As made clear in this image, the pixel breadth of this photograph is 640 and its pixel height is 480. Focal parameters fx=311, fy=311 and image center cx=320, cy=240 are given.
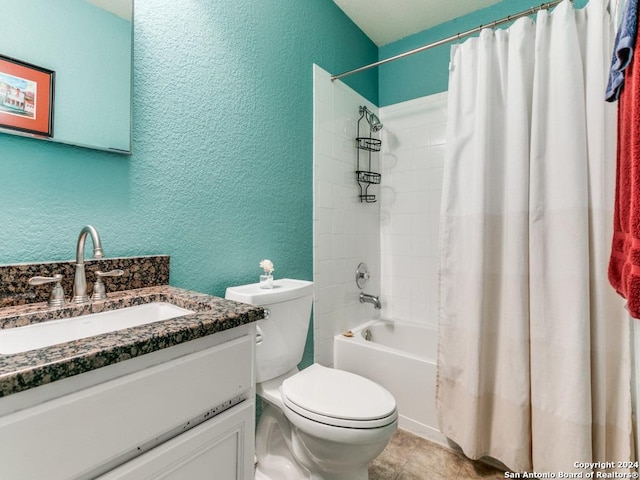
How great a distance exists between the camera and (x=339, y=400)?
114cm

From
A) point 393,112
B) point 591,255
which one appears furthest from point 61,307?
point 393,112

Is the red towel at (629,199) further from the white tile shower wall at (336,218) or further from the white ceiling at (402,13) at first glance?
the white ceiling at (402,13)

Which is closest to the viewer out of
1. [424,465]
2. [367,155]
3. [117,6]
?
[117,6]

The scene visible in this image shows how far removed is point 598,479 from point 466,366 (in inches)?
22.5

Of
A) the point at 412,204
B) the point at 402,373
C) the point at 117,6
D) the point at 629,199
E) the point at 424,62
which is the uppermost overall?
the point at 424,62

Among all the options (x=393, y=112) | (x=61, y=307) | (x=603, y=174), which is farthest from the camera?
(x=393, y=112)

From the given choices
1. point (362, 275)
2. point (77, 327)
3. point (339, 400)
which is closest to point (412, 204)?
point (362, 275)

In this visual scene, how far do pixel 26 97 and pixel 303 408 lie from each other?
1255mm

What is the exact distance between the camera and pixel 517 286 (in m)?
1.34

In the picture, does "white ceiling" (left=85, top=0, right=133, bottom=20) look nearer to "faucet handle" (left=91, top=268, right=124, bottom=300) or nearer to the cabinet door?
"faucet handle" (left=91, top=268, right=124, bottom=300)

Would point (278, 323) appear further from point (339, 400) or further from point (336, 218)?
point (336, 218)

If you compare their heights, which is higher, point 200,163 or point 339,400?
point 200,163

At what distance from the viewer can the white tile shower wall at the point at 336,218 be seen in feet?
6.03

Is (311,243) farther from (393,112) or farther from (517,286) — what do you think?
(393,112)
